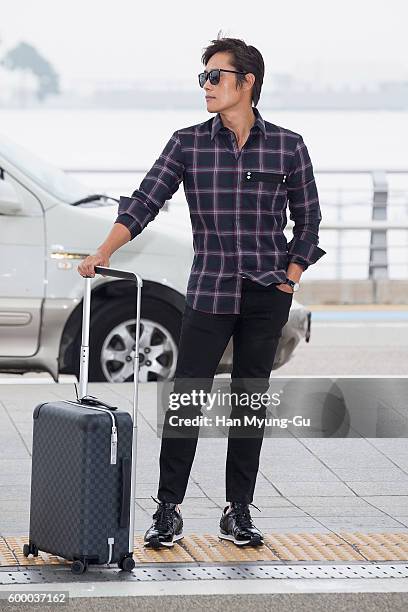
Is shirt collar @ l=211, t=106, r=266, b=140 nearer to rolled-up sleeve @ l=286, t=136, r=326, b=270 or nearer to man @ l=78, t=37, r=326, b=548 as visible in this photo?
man @ l=78, t=37, r=326, b=548

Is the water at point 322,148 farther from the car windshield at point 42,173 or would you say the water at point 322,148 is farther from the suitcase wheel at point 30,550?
the suitcase wheel at point 30,550

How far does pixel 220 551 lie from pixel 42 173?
495cm

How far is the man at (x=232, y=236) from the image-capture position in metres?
5.68

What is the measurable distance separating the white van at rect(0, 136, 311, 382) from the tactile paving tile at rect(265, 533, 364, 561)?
393 cm

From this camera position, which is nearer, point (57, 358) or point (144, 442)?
point (144, 442)

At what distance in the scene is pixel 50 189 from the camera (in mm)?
9906

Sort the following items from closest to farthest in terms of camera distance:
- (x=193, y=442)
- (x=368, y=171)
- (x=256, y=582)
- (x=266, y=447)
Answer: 1. (x=256, y=582)
2. (x=193, y=442)
3. (x=266, y=447)
4. (x=368, y=171)

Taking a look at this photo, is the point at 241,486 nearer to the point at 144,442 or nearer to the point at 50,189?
the point at 144,442

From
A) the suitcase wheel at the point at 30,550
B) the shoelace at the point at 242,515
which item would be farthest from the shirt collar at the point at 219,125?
the suitcase wheel at the point at 30,550

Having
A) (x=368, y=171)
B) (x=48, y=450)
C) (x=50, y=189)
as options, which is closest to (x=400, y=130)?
(x=368, y=171)

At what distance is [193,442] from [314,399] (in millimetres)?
3912

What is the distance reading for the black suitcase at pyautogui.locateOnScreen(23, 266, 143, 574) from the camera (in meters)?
5.19

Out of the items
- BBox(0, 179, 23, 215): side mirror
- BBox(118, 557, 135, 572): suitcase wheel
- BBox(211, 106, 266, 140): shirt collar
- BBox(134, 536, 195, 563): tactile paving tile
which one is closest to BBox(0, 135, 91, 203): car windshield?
BBox(0, 179, 23, 215): side mirror

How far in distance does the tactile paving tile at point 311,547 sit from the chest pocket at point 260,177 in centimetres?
138
